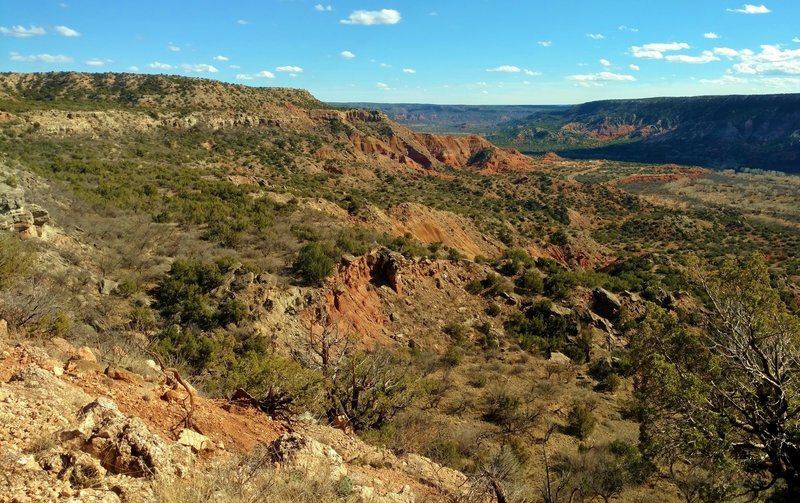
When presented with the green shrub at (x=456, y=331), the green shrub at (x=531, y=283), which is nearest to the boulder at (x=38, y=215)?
the green shrub at (x=456, y=331)

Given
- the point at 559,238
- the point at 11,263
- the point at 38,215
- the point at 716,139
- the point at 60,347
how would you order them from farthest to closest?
the point at 716,139, the point at 559,238, the point at 38,215, the point at 11,263, the point at 60,347

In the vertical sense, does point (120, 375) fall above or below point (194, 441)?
above

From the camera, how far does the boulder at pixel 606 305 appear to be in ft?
80.5

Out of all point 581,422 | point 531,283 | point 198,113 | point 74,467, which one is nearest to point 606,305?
point 531,283

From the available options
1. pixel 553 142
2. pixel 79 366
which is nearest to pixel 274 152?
pixel 79 366

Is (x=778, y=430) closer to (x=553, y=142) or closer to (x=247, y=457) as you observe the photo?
(x=247, y=457)

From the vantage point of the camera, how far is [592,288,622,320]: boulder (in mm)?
24547

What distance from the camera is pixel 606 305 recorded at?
24812 mm

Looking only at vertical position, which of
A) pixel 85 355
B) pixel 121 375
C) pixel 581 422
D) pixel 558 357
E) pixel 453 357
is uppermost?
pixel 85 355

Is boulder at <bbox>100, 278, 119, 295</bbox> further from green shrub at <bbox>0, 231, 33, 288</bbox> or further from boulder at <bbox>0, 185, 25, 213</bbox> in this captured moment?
boulder at <bbox>0, 185, 25, 213</bbox>

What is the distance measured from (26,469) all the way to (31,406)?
3.91 ft

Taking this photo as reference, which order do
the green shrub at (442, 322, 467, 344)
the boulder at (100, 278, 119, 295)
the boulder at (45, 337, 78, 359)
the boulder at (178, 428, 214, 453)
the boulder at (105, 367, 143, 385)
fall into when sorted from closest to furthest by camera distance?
1. the boulder at (178, 428, 214, 453)
2. the boulder at (105, 367, 143, 385)
3. the boulder at (45, 337, 78, 359)
4. the boulder at (100, 278, 119, 295)
5. the green shrub at (442, 322, 467, 344)

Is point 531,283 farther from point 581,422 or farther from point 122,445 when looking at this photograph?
point 122,445

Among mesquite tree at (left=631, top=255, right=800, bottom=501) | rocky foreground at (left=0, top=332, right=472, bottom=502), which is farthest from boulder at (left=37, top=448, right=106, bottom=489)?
mesquite tree at (left=631, top=255, right=800, bottom=501)
